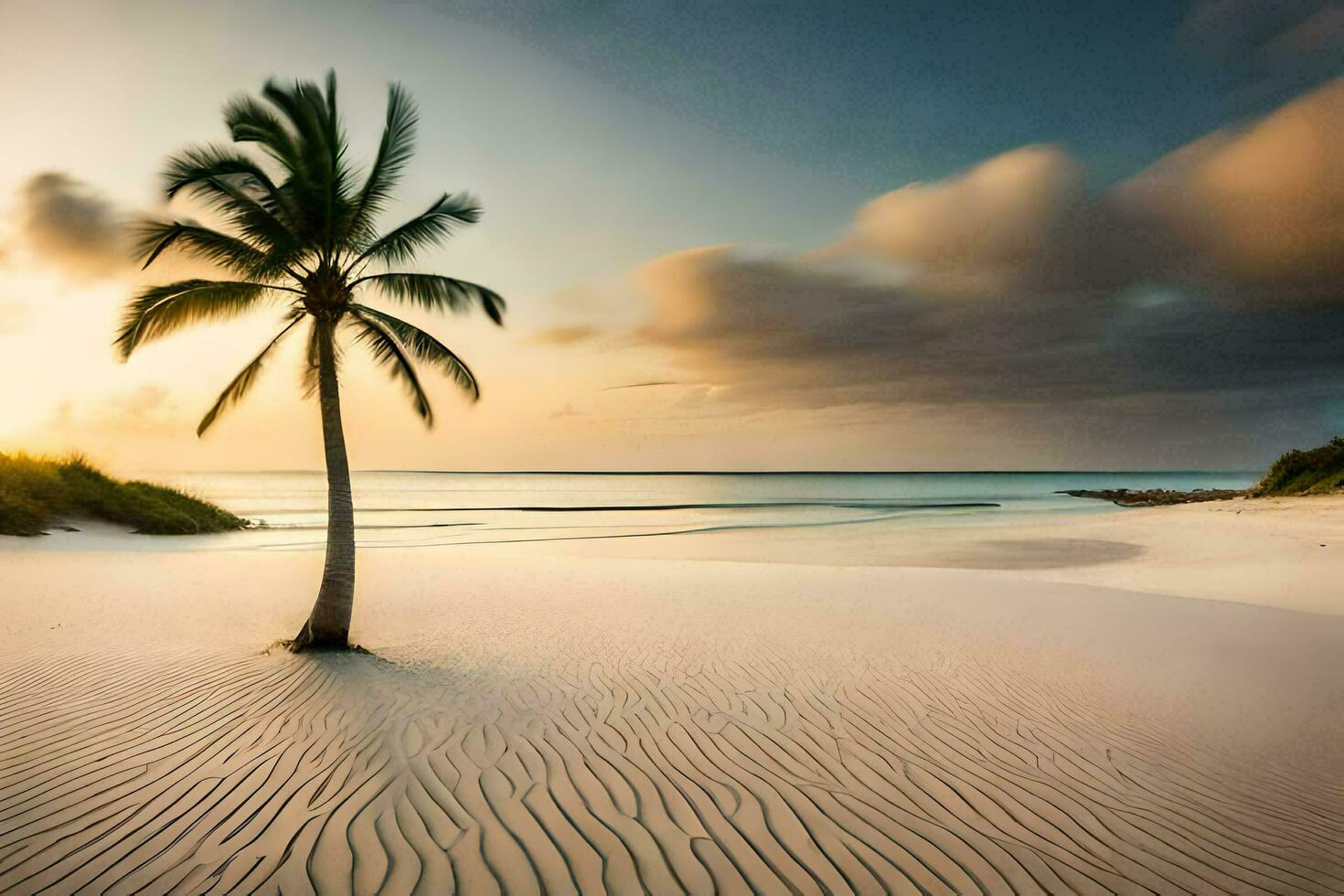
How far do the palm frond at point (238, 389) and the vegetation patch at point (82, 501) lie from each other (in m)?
17.6

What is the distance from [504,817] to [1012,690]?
622 cm

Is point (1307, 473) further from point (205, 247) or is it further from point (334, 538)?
point (205, 247)

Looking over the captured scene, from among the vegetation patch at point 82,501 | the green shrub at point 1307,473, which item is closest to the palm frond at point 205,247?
the vegetation patch at point 82,501

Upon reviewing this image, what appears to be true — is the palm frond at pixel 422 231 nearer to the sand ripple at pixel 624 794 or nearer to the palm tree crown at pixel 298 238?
the palm tree crown at pixel 298 238

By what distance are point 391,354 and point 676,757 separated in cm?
818

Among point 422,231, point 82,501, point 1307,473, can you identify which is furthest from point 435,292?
point 1307,473

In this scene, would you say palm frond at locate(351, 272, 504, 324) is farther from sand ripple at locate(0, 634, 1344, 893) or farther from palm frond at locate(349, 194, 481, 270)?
sand ripple at locate(0, 634, 1344, 893)

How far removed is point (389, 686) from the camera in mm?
7812

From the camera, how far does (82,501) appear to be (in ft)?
84.0

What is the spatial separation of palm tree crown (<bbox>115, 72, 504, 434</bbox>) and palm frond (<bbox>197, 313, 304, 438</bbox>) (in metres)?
0.02

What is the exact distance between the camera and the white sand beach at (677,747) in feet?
13.1

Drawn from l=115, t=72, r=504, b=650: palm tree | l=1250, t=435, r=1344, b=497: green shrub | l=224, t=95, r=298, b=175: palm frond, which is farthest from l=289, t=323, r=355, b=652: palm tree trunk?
l=1250, t=435, r=1344, b=497: green shrub

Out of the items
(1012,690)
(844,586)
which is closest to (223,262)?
(1012,690)

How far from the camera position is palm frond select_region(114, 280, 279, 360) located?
9289 millimetres
